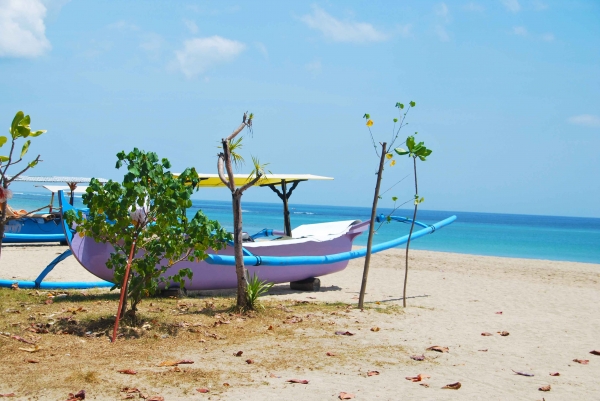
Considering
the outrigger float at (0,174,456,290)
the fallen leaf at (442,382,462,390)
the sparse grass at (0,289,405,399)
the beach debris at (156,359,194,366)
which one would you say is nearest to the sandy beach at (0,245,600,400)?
the fallen leaf at (442,382,462,390)

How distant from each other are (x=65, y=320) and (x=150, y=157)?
200 cm

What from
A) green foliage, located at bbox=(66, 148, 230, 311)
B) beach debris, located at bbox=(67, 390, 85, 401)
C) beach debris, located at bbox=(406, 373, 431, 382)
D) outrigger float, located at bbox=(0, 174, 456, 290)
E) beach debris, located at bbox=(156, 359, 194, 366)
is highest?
green foliage, located at bbox=(66, 148, 230, 311)

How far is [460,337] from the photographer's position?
698 cm

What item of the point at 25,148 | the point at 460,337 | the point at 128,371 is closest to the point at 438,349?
the point at 460,337

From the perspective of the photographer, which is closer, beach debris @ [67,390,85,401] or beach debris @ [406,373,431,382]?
beach debris @ [67,390,85,401]

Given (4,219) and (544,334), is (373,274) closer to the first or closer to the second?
(544,334)

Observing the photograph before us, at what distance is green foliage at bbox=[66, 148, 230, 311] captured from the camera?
6371mm

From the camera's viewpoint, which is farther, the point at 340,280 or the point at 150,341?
the point at 340,280

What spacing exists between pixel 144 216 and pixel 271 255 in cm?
374

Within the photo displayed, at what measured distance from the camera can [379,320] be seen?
7793 millimetres

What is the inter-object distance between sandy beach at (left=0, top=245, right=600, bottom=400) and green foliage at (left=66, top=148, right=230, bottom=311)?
207 cm

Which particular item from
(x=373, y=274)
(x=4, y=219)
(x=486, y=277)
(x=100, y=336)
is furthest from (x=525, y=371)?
(x=486, y=277)

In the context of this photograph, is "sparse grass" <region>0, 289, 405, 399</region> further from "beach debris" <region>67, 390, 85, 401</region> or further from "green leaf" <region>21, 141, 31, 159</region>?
"green leaf" <region>21, 141, 31, 159</region>

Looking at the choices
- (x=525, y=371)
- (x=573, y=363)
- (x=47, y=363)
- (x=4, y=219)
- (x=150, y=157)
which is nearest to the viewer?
(x=4, y=219)
